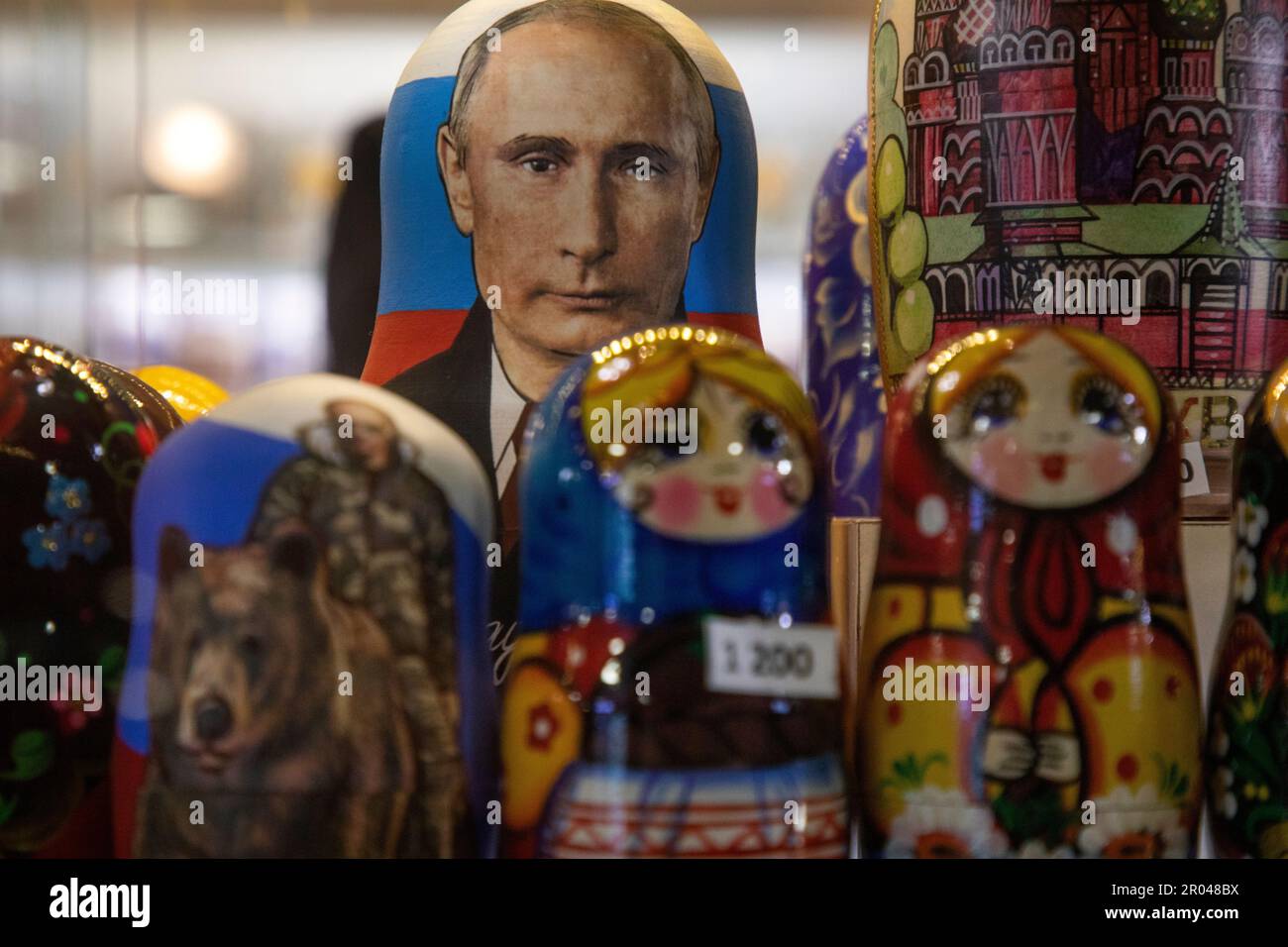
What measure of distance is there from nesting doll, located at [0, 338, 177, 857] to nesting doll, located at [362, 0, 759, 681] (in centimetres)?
Result: 30

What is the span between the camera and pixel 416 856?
2.79 ft

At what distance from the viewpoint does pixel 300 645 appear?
33.0 inches

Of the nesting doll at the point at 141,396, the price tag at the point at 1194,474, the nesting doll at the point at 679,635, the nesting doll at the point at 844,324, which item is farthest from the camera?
the nesting doll at the point at 844,324

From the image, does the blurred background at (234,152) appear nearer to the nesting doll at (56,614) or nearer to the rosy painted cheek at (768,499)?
the nesting doll at (56,614)

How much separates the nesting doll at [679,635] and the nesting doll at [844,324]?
0.66 metres

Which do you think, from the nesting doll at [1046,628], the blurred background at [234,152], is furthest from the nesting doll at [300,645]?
the blurred background at [234,152]

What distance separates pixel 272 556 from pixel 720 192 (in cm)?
56

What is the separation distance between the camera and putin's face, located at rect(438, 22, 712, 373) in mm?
1188

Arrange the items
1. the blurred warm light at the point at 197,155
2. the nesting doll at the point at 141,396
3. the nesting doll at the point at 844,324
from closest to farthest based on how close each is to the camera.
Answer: the nesting doll at the point at 141,396, the nesting doll at the point at 844,324, the blurred warm light at the point at 197,155

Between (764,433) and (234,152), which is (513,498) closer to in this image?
(764,433)

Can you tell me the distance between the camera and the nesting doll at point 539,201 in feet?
3.90

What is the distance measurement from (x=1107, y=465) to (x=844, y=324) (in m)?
0.74

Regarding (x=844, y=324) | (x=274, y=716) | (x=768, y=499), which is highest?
(x=844, y=324)

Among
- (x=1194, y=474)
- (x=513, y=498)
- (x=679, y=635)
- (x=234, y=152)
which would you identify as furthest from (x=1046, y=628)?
(x=234, y=152)
